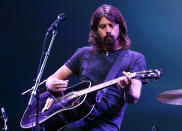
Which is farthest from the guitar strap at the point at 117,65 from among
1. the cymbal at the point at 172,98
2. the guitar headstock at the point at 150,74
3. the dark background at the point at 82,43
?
the dark background at the point at 82,43

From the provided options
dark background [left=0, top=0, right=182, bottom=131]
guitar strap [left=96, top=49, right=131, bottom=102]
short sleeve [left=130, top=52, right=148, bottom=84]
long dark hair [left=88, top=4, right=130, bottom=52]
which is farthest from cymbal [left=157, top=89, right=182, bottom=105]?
dark background [left=0, top=0, right=182, bottom=131]

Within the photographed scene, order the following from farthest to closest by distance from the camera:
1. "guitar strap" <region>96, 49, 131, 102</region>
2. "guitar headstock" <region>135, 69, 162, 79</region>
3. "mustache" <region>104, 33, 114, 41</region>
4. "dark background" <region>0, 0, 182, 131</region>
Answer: "dark background" <region>0, 0, 182, 131</region>, "mustache" <region>104, 33, 114, 41</region>, "guitar strap" <region>96, 49, 131, 102</region>, "guitar headstock" <region>135, 69, 162, 79</region>

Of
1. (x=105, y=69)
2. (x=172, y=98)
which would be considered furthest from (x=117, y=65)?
(x=172, y=98)

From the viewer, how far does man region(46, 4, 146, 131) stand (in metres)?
2.63

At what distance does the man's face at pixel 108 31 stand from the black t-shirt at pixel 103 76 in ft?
0.40

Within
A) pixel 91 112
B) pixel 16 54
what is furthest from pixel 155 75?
pixel 16 54

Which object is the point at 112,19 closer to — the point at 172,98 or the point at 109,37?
the point at 109,37

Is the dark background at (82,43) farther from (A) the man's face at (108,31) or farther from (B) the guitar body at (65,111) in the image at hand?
(B) the guitar body at (65,111)

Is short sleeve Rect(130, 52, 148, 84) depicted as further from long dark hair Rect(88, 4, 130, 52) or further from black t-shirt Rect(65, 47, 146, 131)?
long dark hair Rect(88, 4, 130, 52)

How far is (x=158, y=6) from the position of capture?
3.68 m

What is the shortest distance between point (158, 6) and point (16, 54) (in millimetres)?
2071

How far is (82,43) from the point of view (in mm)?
4121

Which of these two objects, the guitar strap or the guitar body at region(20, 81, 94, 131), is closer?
the guitar body at region(20, 81, 94, 131)

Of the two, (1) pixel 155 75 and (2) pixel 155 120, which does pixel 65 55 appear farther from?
(1) pixel 155 75
